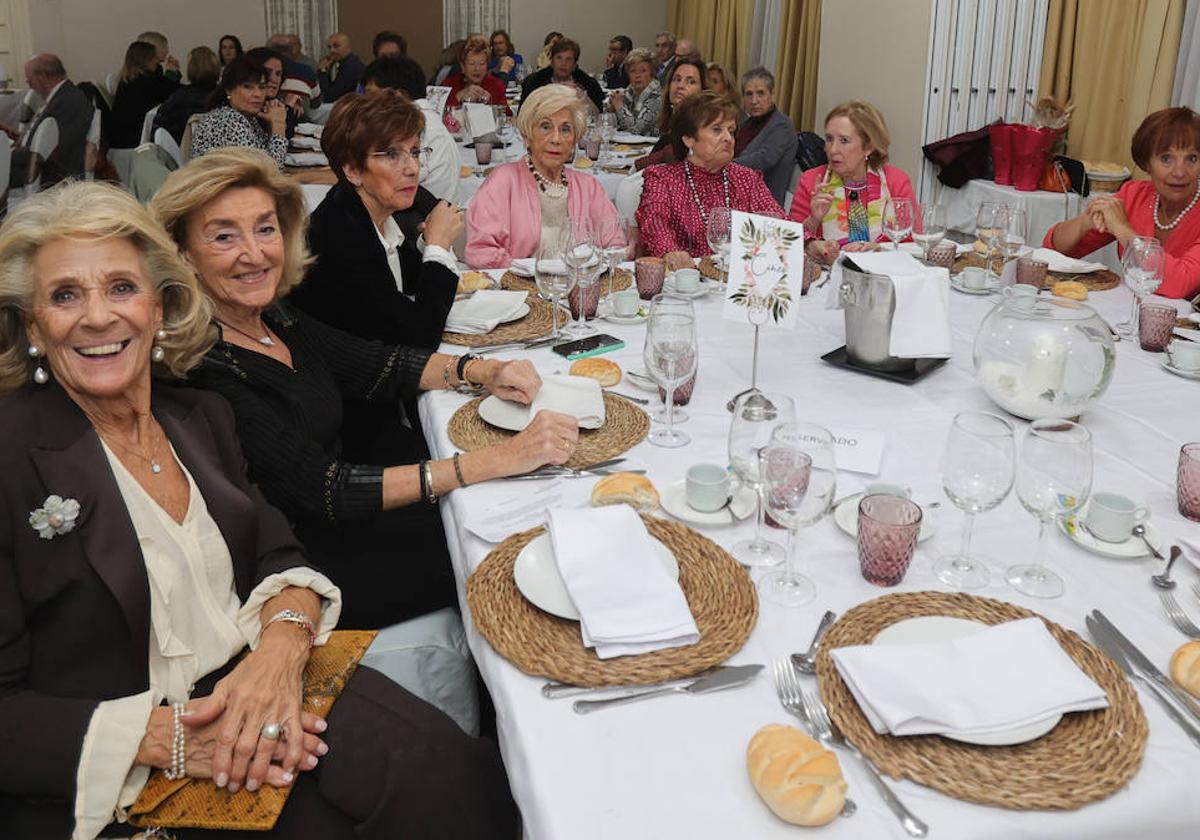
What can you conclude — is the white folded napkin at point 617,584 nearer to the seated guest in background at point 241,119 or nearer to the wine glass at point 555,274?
the wine glass at point 555,274

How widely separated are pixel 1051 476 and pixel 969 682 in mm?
357

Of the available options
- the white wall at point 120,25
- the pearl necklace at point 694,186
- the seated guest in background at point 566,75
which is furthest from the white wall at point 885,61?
the white wall at point 120,25

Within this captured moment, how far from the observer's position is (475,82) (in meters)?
7.55

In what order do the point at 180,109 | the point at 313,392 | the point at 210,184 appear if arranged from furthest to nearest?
the point at 180,109 < the point at 313,392 < the point at 210,184

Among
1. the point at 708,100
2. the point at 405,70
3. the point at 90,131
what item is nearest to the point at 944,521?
the point at 708,100

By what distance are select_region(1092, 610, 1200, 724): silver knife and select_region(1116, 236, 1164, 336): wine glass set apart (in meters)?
1.35

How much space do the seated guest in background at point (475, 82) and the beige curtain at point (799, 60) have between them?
2260 mm

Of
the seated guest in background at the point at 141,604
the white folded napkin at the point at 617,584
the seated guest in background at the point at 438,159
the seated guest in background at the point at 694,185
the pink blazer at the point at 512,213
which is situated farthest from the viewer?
the seated guest in background at the point at 438,159

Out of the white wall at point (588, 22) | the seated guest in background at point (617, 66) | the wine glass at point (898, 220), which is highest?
the white wall at point (588, 22)

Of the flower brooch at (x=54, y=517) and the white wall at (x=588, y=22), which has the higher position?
the white wall at (x=588, y=22)

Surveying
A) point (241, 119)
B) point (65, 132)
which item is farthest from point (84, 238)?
point (65, 132)

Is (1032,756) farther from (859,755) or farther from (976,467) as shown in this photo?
(976,467)

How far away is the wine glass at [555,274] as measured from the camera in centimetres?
219

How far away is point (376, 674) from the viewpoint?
1464 mm
